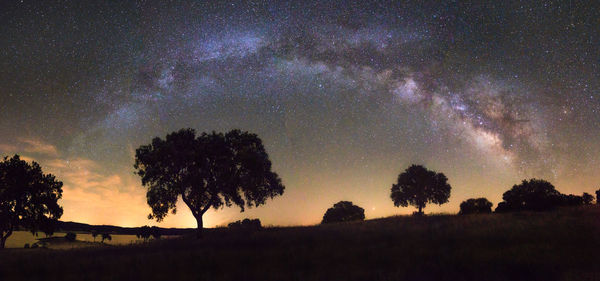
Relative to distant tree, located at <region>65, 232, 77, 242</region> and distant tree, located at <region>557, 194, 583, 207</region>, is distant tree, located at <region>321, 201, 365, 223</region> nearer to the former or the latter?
distant tree, located at <region>557, 194, 583, 207</region>

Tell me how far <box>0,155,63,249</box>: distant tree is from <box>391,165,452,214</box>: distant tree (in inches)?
2183

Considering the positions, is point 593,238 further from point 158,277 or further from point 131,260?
point 131,260

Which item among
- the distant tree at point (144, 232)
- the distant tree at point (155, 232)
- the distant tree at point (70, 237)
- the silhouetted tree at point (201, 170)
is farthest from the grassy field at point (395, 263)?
the distant tree at point (155, 232)

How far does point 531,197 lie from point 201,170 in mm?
45029

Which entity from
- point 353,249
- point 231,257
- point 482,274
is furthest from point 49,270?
point 482,274

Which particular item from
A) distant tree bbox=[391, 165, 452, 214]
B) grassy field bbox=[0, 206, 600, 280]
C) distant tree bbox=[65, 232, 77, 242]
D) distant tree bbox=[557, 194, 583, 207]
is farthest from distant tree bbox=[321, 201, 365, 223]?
grassy field bbox=[0, 206, 600, 280]

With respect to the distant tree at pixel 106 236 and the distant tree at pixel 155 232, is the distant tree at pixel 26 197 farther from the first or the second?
the distant tree at pixel 155 232

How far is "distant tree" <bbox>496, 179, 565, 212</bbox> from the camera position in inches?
1676

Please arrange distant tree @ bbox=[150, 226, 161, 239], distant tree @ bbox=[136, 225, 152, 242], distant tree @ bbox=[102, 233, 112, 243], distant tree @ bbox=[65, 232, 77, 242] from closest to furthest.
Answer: distant tree @ bbox=[65, 232, 77, 242]
distant tree @ bbox=[102, 233, 112, 243]
distant tree @ bbox=[136, 225, 152, 242]
distant tree @ bbox=[150, 226, 161, 239]

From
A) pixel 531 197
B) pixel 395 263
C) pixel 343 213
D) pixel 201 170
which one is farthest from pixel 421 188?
pixel 395 263

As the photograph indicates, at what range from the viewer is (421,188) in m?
62.7

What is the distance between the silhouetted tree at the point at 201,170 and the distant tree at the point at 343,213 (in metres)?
57.7

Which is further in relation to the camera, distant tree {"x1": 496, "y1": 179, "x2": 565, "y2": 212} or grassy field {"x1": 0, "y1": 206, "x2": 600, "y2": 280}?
distant tree {"x1": 496, "y1": 179, "x2": 565, "y2": 212}

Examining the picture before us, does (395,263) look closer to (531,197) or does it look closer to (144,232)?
(531,197)
